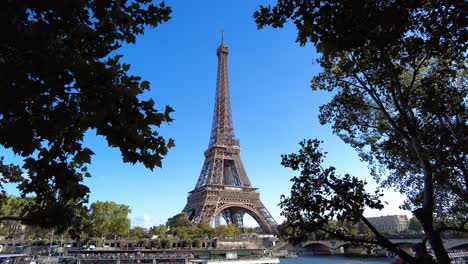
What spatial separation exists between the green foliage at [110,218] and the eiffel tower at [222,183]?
14495mm

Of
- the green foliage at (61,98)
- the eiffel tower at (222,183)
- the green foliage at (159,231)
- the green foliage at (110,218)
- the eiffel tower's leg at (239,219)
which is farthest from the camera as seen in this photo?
the eiffel tower's leg at (239,219)

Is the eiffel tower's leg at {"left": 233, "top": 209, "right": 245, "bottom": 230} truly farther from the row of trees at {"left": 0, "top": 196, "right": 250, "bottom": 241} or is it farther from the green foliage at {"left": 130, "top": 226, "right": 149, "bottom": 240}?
the green foliage at {"left": 130, "top": 226, "right": 149, "bottom": 240}

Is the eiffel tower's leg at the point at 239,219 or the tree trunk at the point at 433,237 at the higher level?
the eiffel tower's leg at the point at 239,219

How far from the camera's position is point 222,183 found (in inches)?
2985

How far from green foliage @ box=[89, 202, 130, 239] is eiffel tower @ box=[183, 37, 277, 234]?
1450cm

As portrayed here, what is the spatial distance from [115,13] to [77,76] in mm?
1536

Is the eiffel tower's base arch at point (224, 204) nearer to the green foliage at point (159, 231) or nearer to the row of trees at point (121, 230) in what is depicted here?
the row of trees at point (121, 230)

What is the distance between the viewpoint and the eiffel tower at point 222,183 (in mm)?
68750

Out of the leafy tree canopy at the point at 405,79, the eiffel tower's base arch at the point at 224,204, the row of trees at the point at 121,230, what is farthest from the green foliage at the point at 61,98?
the eiffel tower's base arch at the point at 224,204

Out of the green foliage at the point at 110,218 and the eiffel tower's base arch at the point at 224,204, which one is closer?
the green foliage at the point at 110,218

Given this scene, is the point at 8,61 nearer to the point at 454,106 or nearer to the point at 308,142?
the point at 308,142

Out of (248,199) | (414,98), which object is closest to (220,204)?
(248,199)

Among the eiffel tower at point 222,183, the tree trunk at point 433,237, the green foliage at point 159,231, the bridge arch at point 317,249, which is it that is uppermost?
the eiffel tower at point 222,183

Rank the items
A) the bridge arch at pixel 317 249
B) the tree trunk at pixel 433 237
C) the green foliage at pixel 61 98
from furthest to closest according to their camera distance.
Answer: the bridge arch at pixel 317 249, the tree trunk at pixel 433 237, the green foliage at pixel 61 98
